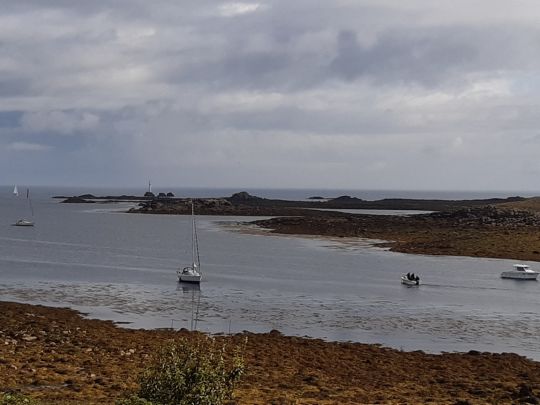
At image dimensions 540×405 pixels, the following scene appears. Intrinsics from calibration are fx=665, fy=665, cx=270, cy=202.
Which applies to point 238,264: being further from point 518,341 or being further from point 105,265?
point 518,341

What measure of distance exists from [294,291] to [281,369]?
71.4ft

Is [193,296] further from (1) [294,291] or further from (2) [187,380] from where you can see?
(2) [187,380]

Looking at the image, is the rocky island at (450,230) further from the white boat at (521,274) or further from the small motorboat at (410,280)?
the small motorboat at (410,280)

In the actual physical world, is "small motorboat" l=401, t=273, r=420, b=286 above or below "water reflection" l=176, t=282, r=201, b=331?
above

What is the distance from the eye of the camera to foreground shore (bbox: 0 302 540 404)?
20.1 metres

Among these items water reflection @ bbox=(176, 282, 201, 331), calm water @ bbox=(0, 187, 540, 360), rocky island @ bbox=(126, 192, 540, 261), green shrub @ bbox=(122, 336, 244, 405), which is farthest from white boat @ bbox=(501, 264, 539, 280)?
green shrub @ bbox=(122, 336, 244, 405)

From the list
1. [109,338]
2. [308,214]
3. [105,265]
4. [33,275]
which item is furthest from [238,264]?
[308,214]

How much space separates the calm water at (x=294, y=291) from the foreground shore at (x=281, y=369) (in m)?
3.03

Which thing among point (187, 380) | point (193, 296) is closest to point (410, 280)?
point (193, 296)

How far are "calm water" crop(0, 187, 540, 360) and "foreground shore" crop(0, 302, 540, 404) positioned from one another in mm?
3033

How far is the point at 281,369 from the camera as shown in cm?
2428

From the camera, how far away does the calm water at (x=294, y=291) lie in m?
33.2

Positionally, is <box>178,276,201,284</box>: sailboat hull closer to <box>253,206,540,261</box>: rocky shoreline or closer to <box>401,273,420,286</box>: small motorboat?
<box>401,273,420,286</box>: small motorboat

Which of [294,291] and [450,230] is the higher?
[450,230]
